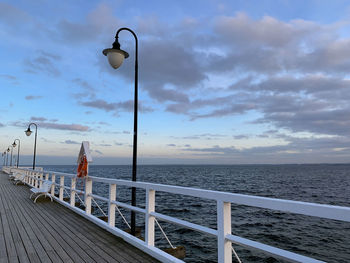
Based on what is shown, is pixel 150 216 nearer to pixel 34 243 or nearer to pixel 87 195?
pixel 34 243

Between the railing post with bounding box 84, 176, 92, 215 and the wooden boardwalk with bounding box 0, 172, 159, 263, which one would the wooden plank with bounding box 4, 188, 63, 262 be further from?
the railing post with bounding box 84, 176, 92, 215

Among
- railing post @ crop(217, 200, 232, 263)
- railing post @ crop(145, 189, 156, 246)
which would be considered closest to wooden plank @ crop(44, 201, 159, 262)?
railing post @ crop(145, 189, 156, 246)

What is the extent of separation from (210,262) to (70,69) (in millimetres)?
17070

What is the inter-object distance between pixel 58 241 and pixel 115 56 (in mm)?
3676

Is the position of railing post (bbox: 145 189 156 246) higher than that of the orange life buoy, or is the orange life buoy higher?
the orange life buoy

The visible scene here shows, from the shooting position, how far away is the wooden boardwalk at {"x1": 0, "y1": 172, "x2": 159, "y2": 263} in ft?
12.0

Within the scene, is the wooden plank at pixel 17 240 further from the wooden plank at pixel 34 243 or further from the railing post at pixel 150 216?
the railing post at pixel 150 216

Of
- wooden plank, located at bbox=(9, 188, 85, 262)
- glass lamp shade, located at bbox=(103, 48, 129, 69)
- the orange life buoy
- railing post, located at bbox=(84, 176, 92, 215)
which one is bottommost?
wooden plank, located at bbox=(9, 188, 85, 262)

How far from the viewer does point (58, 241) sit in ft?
14.5

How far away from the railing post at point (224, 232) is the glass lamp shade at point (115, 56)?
386cm

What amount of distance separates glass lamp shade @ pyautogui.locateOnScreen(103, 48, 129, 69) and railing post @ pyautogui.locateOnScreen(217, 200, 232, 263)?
3859mm

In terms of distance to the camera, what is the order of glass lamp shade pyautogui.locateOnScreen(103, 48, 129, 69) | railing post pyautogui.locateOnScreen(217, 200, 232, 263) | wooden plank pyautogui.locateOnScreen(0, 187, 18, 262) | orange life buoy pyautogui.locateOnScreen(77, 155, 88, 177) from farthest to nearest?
orange life buoy pyautogui.locateOnScreen(77, 155, 88, 177) < glass lamp shade pyautogui.locateOnScreen(103, 48, 129, 69) < wooden plank pyautogui.locateOnScreen(0, 187, 18, 262) < railing post pyautogui.locateOnScreen(217, 200, 232, 263)

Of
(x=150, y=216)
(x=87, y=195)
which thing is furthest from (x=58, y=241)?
(x=150, y=216)

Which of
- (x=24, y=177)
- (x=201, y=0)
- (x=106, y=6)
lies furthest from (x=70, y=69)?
(x=201, y=0)
